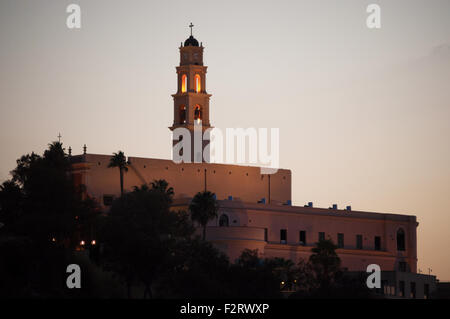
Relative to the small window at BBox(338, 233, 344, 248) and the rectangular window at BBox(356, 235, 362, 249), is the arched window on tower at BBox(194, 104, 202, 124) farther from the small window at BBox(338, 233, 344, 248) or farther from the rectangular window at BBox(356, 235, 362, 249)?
the rectangular window at BBox(356, 235, 362, 249)

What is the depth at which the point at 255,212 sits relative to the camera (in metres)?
172

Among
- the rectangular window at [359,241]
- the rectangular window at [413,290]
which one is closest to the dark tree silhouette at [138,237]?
the rectangular window at [413,290]

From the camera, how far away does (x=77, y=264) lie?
493 ft

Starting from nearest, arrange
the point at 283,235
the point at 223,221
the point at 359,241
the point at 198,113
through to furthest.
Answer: the point at 223,221, the point at 283,235, the point at 359,241, the point at 198,113

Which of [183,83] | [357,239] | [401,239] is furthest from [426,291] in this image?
[183,83]

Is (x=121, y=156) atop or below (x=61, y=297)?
atop

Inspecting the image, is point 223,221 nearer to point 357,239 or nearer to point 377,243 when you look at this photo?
point 357,239

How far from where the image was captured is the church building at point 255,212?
170 meters

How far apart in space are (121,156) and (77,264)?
2361cm

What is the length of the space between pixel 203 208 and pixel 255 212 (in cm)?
770

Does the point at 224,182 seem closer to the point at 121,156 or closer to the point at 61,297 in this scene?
the point at 121,156
